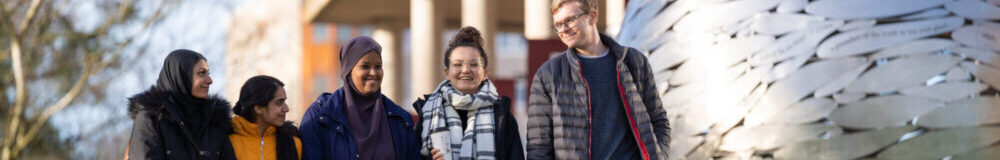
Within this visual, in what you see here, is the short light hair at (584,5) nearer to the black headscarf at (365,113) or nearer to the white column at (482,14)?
the black headscarf at (365,113)

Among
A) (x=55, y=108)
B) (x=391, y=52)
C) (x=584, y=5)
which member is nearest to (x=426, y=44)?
(x=391, y=52)

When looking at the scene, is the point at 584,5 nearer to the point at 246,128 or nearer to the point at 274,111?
the point at 274,111

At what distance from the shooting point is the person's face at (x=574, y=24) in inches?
178

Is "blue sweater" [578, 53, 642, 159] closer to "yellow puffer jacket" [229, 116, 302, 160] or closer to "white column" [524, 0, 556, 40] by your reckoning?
"yellow puffer jacket" [229, 116, 302, 160]

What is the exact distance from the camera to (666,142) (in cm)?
464

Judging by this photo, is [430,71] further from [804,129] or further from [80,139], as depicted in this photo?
[804,129]

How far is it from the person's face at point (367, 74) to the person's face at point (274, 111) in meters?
0.29

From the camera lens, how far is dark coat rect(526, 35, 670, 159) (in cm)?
446

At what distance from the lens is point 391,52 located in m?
33.8

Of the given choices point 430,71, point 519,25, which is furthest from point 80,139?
point 519,25

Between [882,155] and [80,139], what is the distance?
599 inches

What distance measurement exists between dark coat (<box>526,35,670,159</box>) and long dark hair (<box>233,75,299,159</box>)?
37.2 inches

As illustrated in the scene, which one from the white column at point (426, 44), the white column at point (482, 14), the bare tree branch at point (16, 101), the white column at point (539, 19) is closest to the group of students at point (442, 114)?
the bare tree branch at point (16, 101)

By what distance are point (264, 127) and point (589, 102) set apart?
4.25 ft
